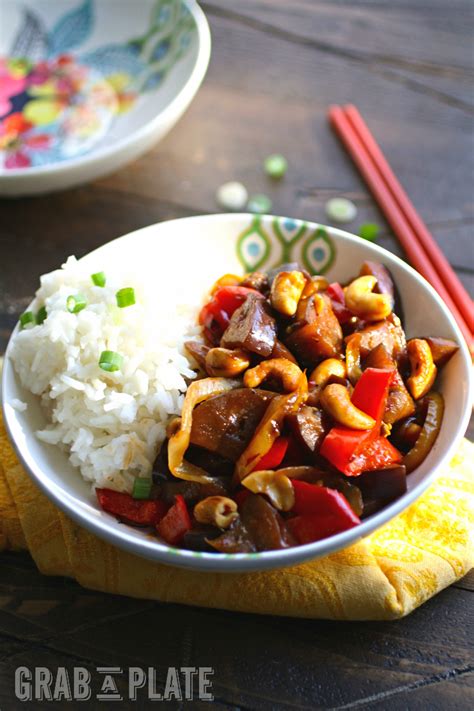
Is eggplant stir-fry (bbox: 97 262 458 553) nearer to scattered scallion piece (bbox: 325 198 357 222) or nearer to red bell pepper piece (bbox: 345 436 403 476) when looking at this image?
red bell pepper piece (bbox: 345 436 403 476)

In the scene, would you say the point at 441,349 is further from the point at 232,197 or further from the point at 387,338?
the point at 232,197

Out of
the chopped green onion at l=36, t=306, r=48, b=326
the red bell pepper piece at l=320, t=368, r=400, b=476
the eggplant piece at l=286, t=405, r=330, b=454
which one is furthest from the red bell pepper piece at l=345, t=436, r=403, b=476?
the chopped green onion at l=36, t=306, r=48, b=326

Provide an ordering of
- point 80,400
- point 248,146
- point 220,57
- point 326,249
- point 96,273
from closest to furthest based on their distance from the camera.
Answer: point 80,400 → point 96,273 → point 326,249 → point 248,146 → point 220,57

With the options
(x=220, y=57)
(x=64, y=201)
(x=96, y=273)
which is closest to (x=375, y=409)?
(x=96, y=273)

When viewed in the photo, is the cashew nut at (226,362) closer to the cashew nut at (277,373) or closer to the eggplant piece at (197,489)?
the cashew nut at (277,373)

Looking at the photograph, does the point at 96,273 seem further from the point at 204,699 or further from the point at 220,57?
the point at 220,57

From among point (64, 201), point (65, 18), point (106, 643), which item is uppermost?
point (65, 18)
